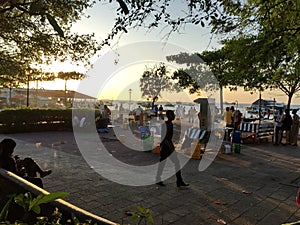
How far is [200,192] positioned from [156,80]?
27.8m

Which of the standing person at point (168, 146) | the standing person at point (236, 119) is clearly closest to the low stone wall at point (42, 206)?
the standing person at point (168, 146)

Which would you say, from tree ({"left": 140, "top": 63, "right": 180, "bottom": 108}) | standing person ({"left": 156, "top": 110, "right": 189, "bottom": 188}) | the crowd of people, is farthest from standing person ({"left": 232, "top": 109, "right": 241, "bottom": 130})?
tree ({"left": 140, "top": 63, "right": 180, "bottom": 108})

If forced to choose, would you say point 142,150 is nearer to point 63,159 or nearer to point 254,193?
point 63,159

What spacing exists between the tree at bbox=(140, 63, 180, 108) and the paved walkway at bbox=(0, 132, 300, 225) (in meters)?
24.1

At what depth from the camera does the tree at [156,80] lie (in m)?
32.7

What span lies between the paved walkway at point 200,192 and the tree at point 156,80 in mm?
24130

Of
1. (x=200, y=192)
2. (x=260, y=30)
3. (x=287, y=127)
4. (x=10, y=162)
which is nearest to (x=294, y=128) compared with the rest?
(x=287, y=127)

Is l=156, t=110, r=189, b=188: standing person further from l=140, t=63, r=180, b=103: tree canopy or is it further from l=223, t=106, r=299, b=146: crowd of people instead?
l=140, t=63, r=180, b=103: tree canopy

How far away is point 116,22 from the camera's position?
396 cm

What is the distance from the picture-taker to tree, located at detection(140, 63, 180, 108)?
32688mm

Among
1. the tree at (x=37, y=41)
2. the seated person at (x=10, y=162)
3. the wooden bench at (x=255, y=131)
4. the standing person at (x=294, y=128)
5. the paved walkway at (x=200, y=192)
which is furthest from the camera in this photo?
the wooden bench at (x=255, y=131)

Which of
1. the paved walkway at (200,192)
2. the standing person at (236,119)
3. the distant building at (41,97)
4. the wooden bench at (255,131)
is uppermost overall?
the distant building at (41,97)

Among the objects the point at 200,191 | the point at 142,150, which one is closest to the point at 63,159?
the point at 142,150

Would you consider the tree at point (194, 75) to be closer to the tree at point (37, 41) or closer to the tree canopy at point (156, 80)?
the tree canopy at point (156, 80)
